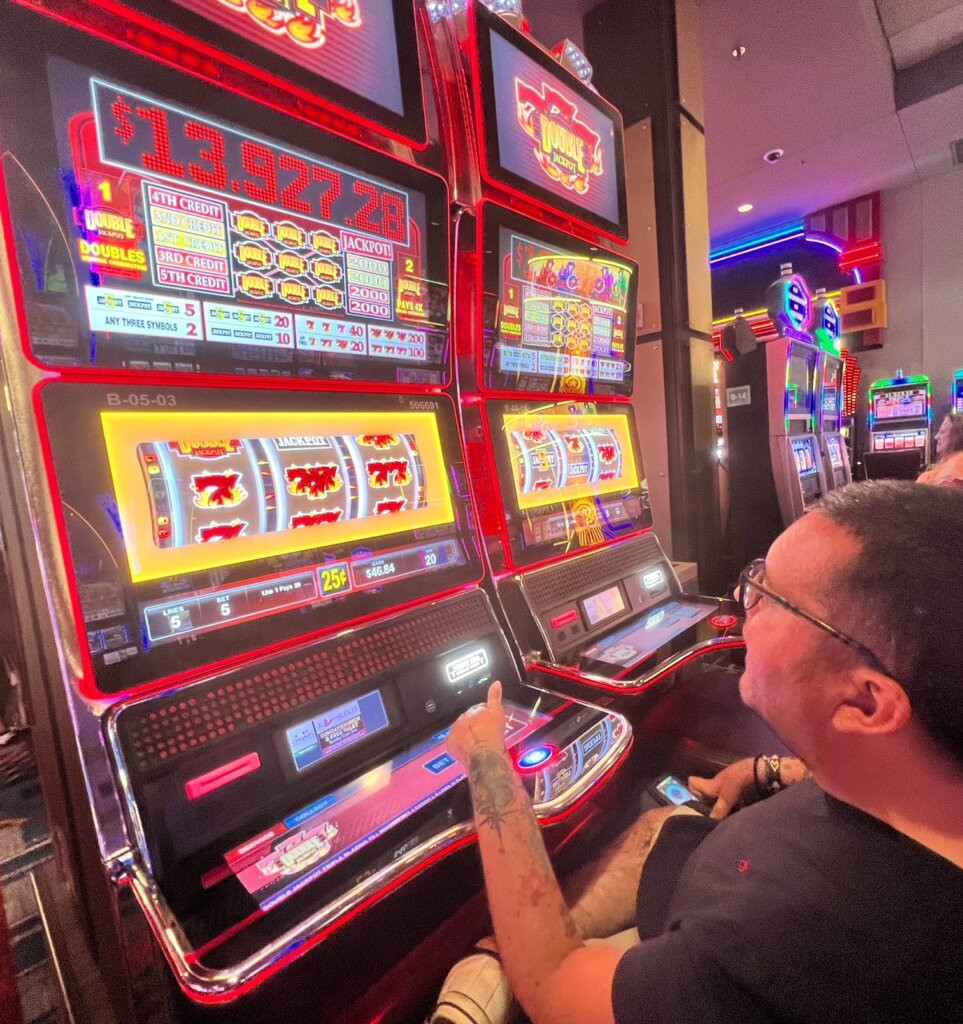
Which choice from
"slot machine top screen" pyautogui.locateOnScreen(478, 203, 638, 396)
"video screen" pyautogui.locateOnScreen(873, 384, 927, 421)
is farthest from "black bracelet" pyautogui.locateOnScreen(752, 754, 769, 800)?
"video screen" pyautogui.locateOnScreen(873, 384, 927, 421)

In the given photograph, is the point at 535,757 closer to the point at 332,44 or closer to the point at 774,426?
the point at 332,44

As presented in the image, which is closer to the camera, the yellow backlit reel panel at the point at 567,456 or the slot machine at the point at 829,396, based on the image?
the yellow backlit reel panel at the point at 567,456

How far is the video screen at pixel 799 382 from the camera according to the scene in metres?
5.18

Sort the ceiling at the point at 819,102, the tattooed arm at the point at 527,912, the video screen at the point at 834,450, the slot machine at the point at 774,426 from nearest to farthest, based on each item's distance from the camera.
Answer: the tattooed arm at the point at 527,912 < the ceiling at the point at 819,102 < the slot machine at the point at 774,426 < the video screen at the point at 834,450

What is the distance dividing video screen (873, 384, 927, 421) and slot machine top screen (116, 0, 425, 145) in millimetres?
8432

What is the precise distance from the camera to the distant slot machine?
217cm

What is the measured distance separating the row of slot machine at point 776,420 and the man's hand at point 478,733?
443 cm

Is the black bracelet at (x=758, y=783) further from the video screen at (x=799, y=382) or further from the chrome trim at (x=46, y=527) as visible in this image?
the video screen at (x=799, y=382)

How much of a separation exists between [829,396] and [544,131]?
16.5 feet

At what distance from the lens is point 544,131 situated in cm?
242

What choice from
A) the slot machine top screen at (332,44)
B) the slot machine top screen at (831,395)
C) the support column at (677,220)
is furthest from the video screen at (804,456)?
the slot machine top screen at (332,44)

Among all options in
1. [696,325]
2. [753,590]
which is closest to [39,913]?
[753,590]

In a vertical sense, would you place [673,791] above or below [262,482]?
below

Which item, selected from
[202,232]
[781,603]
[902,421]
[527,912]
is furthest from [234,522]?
[902,421]
